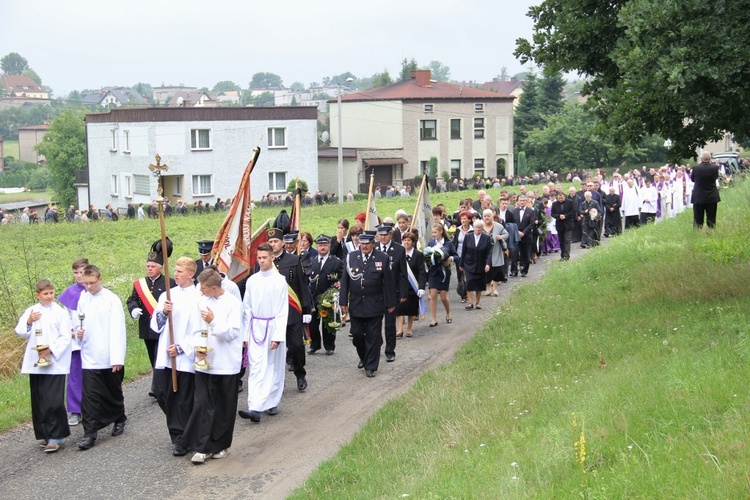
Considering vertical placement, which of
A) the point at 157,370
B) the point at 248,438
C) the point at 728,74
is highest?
the point at 728,74

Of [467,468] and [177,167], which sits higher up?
[177,167]

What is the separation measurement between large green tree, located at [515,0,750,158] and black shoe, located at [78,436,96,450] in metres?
7.61

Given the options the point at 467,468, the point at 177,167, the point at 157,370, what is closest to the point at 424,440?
the point at 467,468

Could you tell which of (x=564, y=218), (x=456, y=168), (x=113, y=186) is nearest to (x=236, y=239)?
(x=564, y=218)

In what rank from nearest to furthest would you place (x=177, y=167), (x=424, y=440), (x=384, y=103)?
(x=424, y=440) < (x=177, y=167) < (x=384, y=103)

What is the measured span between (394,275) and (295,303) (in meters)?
2.18

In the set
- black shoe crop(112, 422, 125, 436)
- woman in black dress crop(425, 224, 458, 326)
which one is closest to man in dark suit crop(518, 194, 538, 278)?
woman in black dress crop(425, 224, 458, 326)

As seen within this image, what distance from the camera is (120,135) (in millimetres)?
61531

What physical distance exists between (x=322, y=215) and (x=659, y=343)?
28845 mm

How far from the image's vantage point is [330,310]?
14352mm

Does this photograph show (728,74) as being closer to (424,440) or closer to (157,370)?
(424,440)

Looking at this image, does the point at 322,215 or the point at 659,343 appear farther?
the point at 322,215

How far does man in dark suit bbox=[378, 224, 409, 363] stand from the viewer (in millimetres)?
13797

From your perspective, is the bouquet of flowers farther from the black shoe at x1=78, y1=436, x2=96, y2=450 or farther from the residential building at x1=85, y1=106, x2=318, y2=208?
the residential building at x1=85, y1=106, x2=318, y2=208
